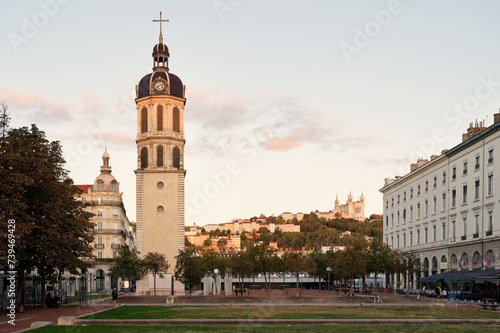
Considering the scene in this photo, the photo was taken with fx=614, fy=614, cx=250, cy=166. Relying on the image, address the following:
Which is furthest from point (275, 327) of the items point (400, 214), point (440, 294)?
point (400, 214)

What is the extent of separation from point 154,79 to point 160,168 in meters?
12.3

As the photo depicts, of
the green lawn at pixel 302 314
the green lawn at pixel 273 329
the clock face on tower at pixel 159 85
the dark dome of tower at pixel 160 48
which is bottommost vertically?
the green lawn at pixel 302 314

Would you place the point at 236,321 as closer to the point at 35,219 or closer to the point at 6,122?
the point at 35,219

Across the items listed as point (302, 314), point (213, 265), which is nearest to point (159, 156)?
point (213, 265)

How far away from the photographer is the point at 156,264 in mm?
74625

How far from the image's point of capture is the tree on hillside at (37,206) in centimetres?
3856

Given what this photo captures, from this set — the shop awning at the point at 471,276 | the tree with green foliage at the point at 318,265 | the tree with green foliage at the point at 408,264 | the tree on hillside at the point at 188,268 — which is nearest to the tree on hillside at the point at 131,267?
the tree on hillside at the point at 188,268

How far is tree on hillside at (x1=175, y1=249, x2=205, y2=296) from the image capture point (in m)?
72.6

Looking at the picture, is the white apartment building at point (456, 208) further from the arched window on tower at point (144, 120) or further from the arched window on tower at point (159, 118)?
the arched window on tower at point (144, 120)

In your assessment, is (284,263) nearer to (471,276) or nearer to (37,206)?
(471,276)

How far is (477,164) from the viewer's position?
66750mm

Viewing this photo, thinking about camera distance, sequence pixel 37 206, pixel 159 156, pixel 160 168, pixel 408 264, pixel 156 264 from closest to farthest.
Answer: pixel 37 206
pixel 156 264
pixel 160 168
pixel 159 156
pixel 408 264

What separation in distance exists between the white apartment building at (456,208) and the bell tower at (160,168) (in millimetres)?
32961

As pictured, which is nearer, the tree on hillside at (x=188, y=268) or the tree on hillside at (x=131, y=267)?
the tree on hillside at (x=131, y=267)
